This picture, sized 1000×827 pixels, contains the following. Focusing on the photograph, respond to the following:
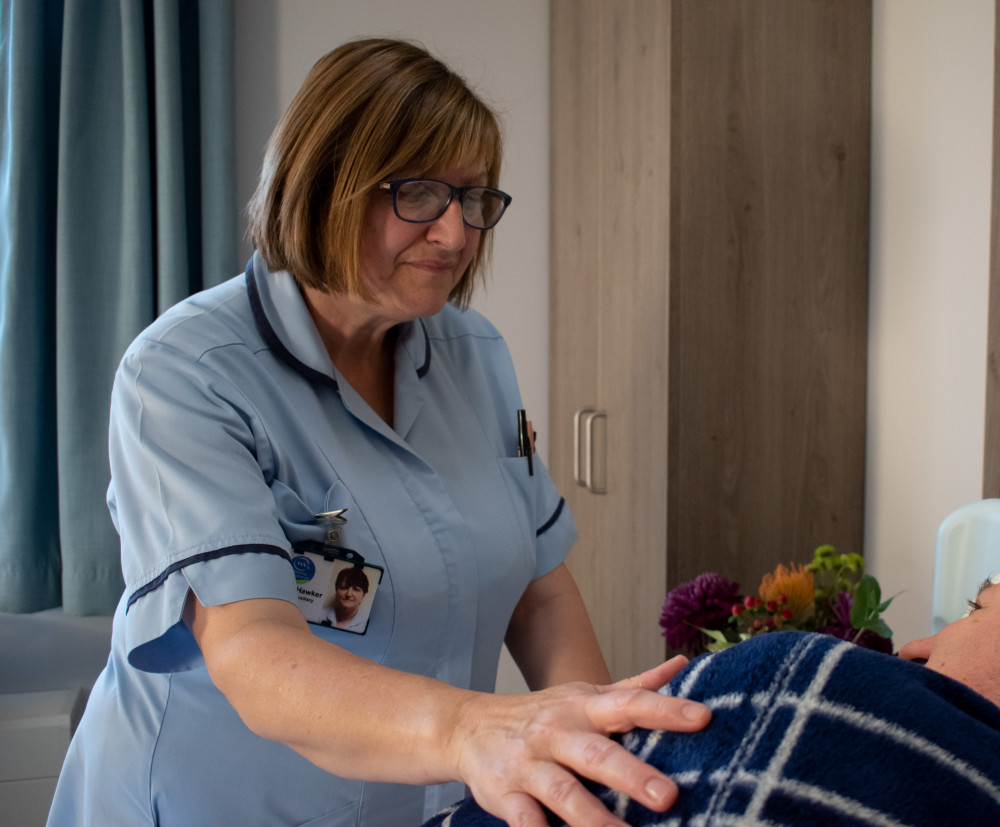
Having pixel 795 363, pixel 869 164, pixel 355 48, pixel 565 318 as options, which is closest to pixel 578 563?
pixel 565 318

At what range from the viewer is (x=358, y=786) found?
968 millimetres

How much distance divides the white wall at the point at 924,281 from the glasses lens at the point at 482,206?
3.22 feet

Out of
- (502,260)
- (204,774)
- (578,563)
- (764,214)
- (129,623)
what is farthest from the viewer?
(502,260)

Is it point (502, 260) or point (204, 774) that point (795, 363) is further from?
point (204, 774)

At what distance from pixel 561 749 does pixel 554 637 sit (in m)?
0.64

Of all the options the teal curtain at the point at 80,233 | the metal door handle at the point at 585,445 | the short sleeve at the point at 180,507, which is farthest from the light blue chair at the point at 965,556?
the teal curtain at the point at 80,233

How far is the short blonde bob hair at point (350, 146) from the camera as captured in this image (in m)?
0.98

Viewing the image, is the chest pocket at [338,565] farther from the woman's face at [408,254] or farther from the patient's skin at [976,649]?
the patient's skin at [976,649]

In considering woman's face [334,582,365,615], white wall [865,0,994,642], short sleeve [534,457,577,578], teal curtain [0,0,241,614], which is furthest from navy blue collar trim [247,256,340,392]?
teal curtain [0,0,241,614]

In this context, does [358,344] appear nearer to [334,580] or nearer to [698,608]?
[334,580]

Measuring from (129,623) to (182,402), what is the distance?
22 centimetres

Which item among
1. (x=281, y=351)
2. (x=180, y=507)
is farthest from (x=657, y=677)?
(x=281, y=351)

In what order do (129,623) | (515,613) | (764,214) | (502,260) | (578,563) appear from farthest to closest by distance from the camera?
(502,260)
(578,563)
(764,214)
(515,613)
(129,623)

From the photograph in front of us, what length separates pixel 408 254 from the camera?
3.43 feet
